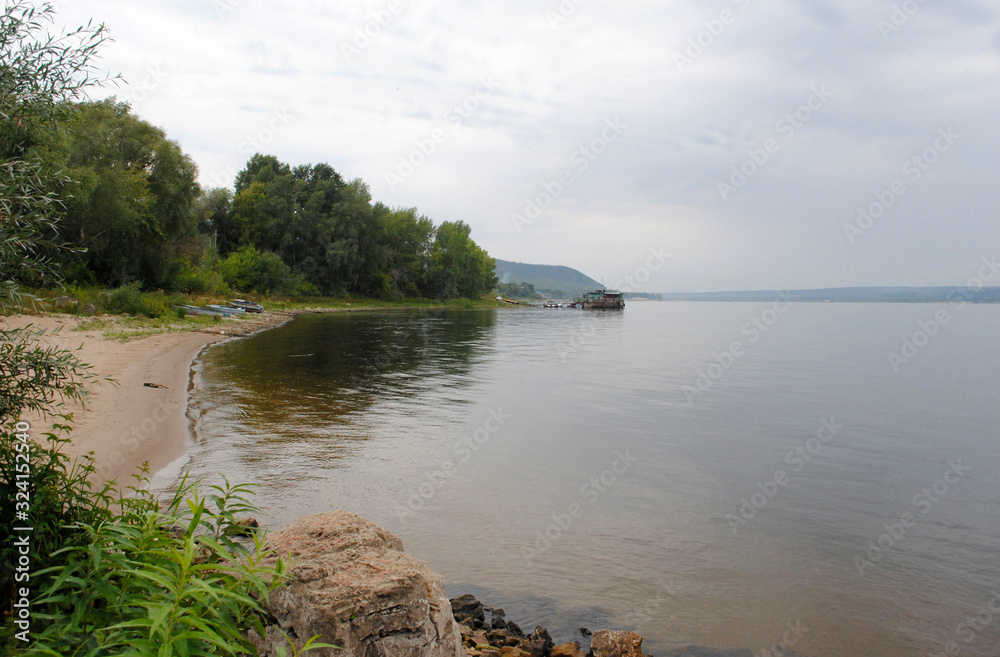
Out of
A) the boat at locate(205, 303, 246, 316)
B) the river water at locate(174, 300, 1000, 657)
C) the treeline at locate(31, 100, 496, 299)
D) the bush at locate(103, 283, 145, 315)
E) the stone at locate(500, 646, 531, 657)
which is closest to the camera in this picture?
the stone at locate(500, 646, 531, 657)

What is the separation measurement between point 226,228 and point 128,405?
7602 cm

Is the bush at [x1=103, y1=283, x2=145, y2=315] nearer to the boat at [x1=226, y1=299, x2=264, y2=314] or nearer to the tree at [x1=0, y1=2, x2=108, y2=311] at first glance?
the boat at [x1=226, y1=299, x2=264, y2=314]

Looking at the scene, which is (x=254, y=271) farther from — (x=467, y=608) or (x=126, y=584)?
(x=126, y=584)

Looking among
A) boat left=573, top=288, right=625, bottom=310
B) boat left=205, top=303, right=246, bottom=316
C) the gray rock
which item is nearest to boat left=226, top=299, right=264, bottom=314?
boat left=205, top=303, right=246, bottom=316

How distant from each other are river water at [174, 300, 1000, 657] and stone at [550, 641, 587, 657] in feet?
2.43

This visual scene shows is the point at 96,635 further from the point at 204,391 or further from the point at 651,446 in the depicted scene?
the point at 204,391

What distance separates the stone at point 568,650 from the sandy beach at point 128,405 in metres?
4.81

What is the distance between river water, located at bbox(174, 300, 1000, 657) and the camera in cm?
745

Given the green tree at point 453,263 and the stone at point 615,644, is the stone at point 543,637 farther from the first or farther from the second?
the green tree at point 453,263

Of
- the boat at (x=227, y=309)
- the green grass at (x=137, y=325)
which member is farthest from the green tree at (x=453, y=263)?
the green grass at (x=137, y=325)

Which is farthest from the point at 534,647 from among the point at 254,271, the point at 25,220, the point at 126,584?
the point at 254,271

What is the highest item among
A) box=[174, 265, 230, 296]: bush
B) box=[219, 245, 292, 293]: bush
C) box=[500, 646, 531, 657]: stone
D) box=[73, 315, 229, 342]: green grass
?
box=[219, 245, 292, 293]: bush

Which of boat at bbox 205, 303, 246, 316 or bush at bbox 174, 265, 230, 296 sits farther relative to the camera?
bush at bbox 174, 265, 230, 296

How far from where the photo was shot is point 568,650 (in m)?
→ 5.97
